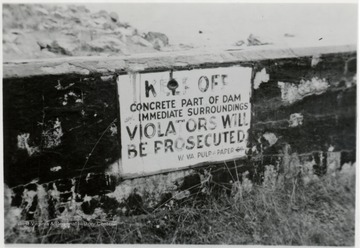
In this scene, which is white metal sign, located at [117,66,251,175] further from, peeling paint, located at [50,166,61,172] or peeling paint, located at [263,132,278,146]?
peeling paint, located at [50,166,61,172]

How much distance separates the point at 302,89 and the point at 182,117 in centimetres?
93

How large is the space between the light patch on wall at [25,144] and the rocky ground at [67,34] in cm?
51

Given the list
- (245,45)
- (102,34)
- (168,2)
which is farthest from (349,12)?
(102,34)

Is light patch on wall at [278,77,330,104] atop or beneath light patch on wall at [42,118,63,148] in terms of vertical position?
atop

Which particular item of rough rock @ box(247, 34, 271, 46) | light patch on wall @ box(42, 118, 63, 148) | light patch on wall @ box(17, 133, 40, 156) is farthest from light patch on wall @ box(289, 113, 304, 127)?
light patch on wall @ box(17, 133, 40, 156)

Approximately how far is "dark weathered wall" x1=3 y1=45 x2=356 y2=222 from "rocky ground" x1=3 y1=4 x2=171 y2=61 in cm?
13

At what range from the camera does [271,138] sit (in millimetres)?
3570

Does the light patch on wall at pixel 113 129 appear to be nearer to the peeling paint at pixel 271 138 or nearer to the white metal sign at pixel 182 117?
the white metal sign at pixel 182 117

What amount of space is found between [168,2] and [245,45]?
2.06ft

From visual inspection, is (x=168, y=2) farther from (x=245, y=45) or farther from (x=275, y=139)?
(x=275, y=139)

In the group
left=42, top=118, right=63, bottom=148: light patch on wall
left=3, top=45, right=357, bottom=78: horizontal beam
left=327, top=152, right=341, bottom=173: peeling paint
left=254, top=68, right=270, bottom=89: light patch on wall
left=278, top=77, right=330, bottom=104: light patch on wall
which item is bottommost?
left=327, top=152, right=341, bottom=173: peeling paint

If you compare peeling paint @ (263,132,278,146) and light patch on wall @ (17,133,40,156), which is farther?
peeling paint @ (263,132,278,146)

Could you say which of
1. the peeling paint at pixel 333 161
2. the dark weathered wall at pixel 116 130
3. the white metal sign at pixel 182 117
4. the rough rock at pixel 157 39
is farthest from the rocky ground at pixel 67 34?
the peeling paint at pixel 333 161

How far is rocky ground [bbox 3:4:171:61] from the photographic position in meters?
3.19
